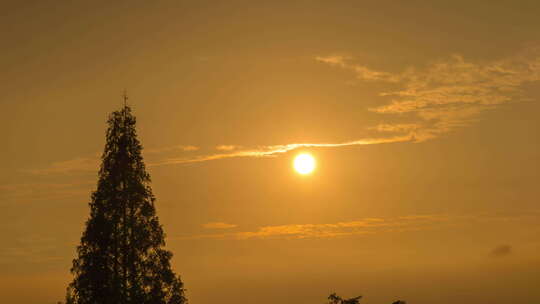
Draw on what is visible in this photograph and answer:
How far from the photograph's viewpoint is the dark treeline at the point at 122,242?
138 feet

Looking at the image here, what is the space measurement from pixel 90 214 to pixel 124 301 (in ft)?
20.9

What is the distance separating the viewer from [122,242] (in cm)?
4312

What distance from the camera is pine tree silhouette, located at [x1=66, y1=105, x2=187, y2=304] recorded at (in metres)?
42.1

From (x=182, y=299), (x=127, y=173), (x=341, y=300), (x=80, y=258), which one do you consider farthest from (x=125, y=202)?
(x=341, y=300)

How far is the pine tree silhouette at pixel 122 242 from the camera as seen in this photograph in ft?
138

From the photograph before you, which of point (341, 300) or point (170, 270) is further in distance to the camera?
point (341, 300)

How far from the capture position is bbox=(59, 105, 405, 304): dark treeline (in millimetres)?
42094

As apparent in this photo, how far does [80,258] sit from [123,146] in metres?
8.27

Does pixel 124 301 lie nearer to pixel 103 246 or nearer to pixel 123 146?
pixel 103 246

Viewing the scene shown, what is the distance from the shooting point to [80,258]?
139 feet

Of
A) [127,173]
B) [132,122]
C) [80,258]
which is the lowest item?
[80,258]

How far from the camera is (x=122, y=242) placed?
43.1 m

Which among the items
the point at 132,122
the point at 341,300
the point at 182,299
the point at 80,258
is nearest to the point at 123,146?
the point at 132,122

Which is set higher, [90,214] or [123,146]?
[123,146]
